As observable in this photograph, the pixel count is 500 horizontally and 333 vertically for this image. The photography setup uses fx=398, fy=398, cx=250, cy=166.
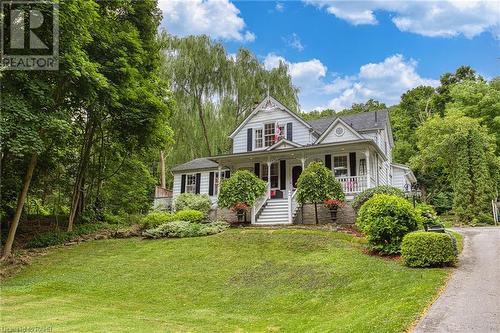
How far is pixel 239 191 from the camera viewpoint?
19.0m

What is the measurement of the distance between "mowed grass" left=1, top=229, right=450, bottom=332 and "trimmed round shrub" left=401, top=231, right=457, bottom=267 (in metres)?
0.41

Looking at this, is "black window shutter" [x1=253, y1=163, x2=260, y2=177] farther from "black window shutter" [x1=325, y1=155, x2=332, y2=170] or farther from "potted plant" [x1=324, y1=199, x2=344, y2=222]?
"potted plant" [x1=324, y1=199, x2=344, y2=222]

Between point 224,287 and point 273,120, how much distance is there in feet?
49.9

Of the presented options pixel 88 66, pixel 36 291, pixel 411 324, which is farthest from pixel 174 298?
pixel 88 66

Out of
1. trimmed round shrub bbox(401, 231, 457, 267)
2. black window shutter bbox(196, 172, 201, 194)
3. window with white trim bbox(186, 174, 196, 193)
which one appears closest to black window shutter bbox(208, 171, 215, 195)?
black window shutter bbox(196, 172, 201, 194)

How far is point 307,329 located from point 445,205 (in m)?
30.1

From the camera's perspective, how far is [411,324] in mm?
6023

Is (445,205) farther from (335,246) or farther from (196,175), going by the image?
(335,246)

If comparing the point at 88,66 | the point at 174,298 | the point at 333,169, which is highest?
the point at 88,66

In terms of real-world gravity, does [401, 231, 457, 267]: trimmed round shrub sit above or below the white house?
below

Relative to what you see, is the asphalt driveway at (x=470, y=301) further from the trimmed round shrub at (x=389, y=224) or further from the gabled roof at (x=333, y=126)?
the gabled roof at (x=333, y=126)

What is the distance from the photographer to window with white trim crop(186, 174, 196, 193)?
26922mm

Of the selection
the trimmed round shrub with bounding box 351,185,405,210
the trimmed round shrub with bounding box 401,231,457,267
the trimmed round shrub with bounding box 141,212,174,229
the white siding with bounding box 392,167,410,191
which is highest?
the white siding with bounding box 392,167,410,191

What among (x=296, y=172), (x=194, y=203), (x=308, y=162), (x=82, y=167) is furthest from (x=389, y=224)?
Answer: (x=194, y=203)
